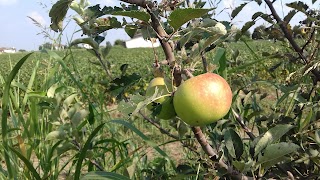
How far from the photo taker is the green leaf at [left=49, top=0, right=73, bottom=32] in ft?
2.81

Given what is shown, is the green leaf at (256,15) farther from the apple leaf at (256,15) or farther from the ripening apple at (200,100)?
the ripening apple at (200,100)

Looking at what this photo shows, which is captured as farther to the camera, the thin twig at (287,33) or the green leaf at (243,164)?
the thin twig at (287,33)

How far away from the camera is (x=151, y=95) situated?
2.81ft

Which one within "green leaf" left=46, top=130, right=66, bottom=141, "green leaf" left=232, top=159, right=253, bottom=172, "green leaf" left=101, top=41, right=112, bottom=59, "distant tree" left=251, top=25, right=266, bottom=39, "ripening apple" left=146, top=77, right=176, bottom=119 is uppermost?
"distant tree" left=251, top=25, right=266, bottom=39

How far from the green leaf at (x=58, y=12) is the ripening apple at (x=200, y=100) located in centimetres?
31

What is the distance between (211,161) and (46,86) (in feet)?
3.51

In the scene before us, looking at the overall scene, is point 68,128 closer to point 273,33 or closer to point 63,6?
A: point 63,6

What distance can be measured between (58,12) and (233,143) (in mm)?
553

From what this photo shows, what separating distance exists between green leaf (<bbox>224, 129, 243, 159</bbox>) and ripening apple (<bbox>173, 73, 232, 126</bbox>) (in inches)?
10.4

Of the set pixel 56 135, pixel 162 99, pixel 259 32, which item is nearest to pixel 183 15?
pixel 162 99

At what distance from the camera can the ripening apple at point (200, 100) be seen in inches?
30.1

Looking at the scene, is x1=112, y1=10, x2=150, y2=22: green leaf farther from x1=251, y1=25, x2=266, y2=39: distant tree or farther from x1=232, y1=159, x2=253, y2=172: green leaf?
x1=251, y1=25, x2=266, y2=39: distant tree

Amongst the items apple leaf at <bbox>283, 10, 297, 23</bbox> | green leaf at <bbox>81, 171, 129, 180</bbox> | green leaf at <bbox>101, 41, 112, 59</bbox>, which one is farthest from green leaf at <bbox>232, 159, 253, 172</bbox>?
apple leaf at <bbox>283, 10, 297, 23</bbox>

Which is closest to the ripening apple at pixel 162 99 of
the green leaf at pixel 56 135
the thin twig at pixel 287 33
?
the green leaf at pixel 56 135
